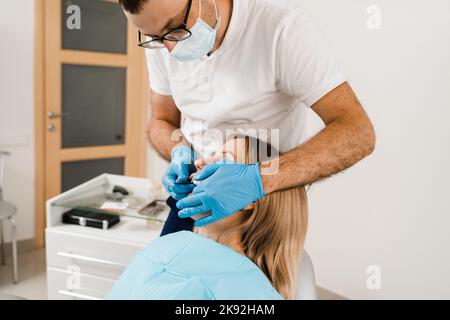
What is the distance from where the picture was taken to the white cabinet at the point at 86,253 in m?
1.65

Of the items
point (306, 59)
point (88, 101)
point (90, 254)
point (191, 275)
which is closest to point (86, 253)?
point (90, 254)

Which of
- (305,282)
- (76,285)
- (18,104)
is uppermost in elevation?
(18,104)

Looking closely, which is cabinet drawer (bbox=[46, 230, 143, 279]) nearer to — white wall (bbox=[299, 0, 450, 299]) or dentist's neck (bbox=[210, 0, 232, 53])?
dentist's neck (bbox=[210, 0, 232, 53])

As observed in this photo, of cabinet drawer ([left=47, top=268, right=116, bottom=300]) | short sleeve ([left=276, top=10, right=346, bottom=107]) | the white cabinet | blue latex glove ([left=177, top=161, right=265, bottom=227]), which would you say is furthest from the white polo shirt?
cabinet drawer ([left=47, top=268, right=116, bottom=300])

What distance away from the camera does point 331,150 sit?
3.14ft

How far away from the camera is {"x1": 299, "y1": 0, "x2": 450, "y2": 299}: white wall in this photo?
187cm

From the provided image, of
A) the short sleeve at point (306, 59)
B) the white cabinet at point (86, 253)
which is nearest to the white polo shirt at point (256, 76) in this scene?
the short sleeve at point (306, 59)

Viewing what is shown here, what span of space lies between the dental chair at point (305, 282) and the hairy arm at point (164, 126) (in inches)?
19.9

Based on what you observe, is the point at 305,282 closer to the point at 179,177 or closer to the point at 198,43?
the point at 179,177

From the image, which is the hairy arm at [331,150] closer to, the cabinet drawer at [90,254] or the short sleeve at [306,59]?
the short sleeve at [306,59]

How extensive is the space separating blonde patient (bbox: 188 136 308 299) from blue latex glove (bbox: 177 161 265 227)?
10 cm

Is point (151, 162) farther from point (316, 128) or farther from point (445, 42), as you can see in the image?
point (445, 42)

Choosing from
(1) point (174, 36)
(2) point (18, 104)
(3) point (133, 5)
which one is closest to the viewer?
(3) point (133, 5)

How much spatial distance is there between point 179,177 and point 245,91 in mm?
282
